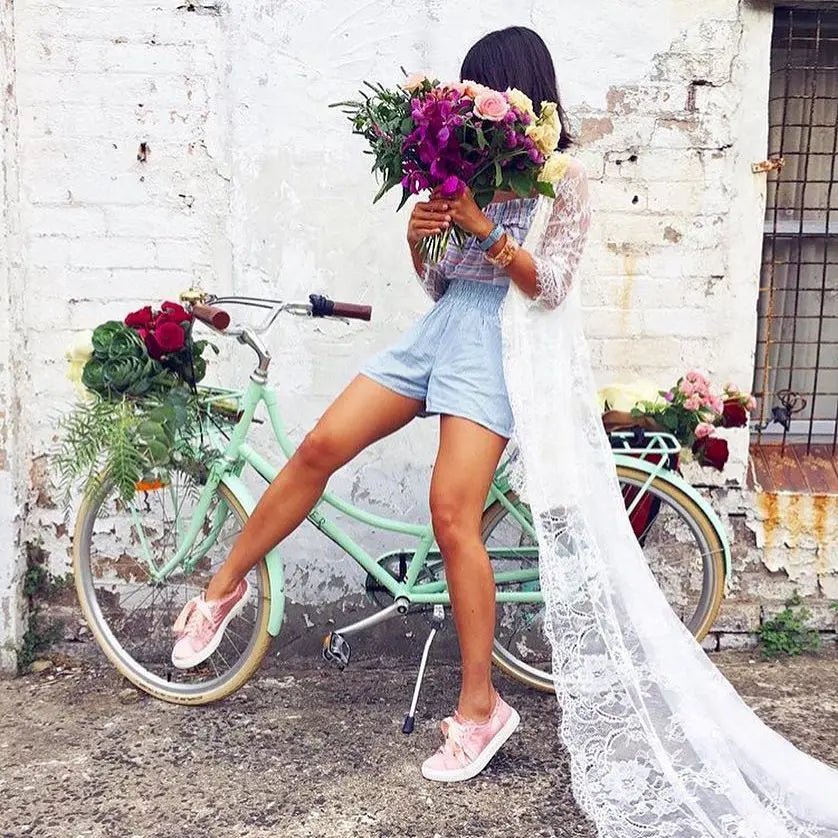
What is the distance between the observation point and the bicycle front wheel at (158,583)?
11.3 feet

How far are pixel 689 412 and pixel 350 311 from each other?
1098 millimetres

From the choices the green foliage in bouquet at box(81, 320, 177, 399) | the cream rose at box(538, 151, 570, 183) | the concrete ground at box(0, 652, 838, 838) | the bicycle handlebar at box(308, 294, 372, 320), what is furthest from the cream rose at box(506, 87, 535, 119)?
the concrete ground at box(0, 652, 838, 838)

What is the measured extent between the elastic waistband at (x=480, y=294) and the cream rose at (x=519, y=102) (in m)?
0.54

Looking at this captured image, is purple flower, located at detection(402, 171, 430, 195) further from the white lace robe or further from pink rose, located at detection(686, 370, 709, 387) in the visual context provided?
pink rose, located at detection(686, 370, 709, 387)

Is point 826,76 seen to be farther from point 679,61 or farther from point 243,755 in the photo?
point 243,755

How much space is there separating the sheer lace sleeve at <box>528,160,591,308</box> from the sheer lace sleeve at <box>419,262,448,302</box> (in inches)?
13.3

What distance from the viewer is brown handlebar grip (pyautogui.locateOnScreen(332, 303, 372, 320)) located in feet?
10.8

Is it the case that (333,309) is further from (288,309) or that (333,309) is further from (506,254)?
(506,254)

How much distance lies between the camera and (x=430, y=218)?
2904 mm

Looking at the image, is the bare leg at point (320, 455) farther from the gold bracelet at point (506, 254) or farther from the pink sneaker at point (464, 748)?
the pink sneaker at point (464, 748)

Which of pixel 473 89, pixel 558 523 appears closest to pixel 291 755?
pixel 558 523

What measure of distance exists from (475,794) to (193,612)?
3.31 feet

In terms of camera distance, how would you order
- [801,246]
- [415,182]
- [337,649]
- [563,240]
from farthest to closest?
[801,246], [337,649], [563,240], [415,182]

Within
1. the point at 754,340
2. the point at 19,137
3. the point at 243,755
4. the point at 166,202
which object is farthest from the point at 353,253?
the point at 243,755
